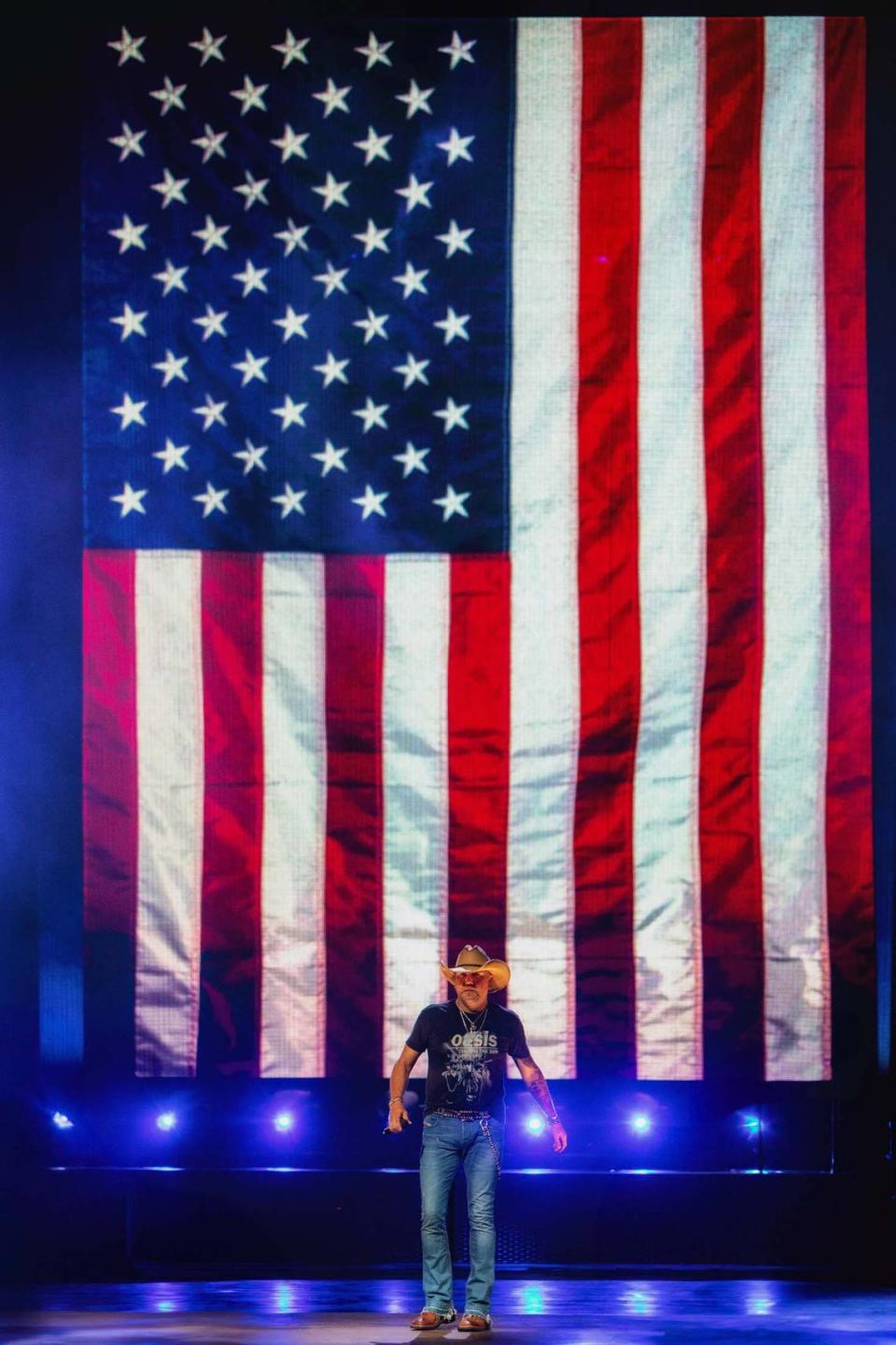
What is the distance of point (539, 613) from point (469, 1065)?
2.08 meters

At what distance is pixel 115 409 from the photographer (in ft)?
24.3

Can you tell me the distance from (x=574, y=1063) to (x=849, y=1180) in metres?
1.34

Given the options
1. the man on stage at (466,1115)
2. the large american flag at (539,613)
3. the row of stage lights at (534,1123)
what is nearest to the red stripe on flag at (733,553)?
the large american flag at (539,613)

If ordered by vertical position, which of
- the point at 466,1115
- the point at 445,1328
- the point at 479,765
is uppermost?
the point at 479,765

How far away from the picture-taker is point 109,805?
7.32 meters

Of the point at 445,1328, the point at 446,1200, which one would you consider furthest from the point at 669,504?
the point at 445,1328

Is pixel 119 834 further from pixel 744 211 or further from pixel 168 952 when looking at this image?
pixel 744 211

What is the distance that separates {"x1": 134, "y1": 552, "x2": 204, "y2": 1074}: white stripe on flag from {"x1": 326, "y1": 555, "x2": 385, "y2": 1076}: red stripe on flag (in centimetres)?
59

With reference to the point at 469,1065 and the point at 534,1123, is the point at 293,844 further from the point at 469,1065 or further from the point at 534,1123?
the point at 534,1123

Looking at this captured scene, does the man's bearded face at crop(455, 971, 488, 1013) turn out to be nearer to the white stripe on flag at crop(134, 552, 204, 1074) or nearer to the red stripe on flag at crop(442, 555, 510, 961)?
Answer: the red stripe on flag at crop(442, 555, 510, 961)

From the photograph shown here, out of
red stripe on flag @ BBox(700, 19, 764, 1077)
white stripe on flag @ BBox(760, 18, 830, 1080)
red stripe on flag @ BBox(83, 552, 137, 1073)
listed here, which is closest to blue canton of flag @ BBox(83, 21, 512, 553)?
red stripe on flag @ BBox(83, 552, 137, 1073)

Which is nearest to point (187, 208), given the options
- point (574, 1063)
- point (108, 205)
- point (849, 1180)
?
point (108, 205)

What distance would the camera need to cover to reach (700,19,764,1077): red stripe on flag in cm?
722

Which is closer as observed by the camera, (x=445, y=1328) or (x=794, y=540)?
(x=445, y=1328)
